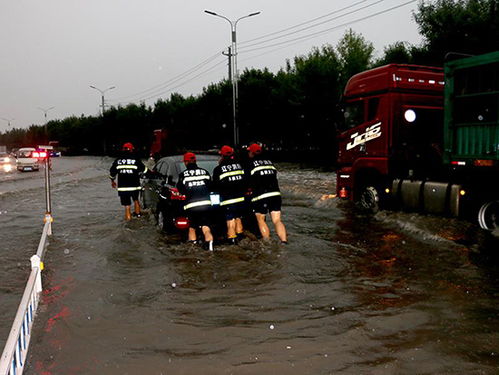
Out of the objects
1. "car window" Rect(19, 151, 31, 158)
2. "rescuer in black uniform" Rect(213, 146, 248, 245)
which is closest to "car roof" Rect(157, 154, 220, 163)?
"rescuer in black uniform" Rect(213, 146, 248, 245)

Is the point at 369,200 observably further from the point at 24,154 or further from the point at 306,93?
the point at 24,154

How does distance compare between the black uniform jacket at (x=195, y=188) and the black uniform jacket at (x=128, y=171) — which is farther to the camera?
the black uniform jacket at (x=128, y=171)

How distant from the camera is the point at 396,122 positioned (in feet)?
36.7

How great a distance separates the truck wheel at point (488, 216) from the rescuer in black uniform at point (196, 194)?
5060 millimetres

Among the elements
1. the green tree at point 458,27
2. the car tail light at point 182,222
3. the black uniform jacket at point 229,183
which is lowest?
the car tail light at point 182,222

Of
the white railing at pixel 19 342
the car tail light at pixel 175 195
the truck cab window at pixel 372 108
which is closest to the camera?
the white railing at pixel 19 342

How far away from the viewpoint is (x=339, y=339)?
4.86 metres

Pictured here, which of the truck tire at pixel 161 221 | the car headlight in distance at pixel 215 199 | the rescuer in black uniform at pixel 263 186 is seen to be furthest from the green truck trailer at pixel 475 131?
the truck tire at pixel 161 221

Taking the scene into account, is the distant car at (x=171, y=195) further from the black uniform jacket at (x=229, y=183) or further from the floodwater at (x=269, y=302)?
the floodwater at (x=269, y=302)

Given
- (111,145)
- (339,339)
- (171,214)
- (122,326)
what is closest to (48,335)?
(122,326)

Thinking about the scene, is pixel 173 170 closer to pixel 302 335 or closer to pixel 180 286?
pixel 180 286

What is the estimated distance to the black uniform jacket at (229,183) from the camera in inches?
336

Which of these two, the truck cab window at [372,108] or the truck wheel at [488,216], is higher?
the truck cab window at [372,108]

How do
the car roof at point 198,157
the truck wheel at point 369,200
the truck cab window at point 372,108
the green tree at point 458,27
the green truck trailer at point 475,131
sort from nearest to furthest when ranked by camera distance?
the green truck trailer at point 475,131, the car roof at point 198,157, the truck cab window at point 372,108, the truck wheel at point 369,200, the green tree at point 458,27
